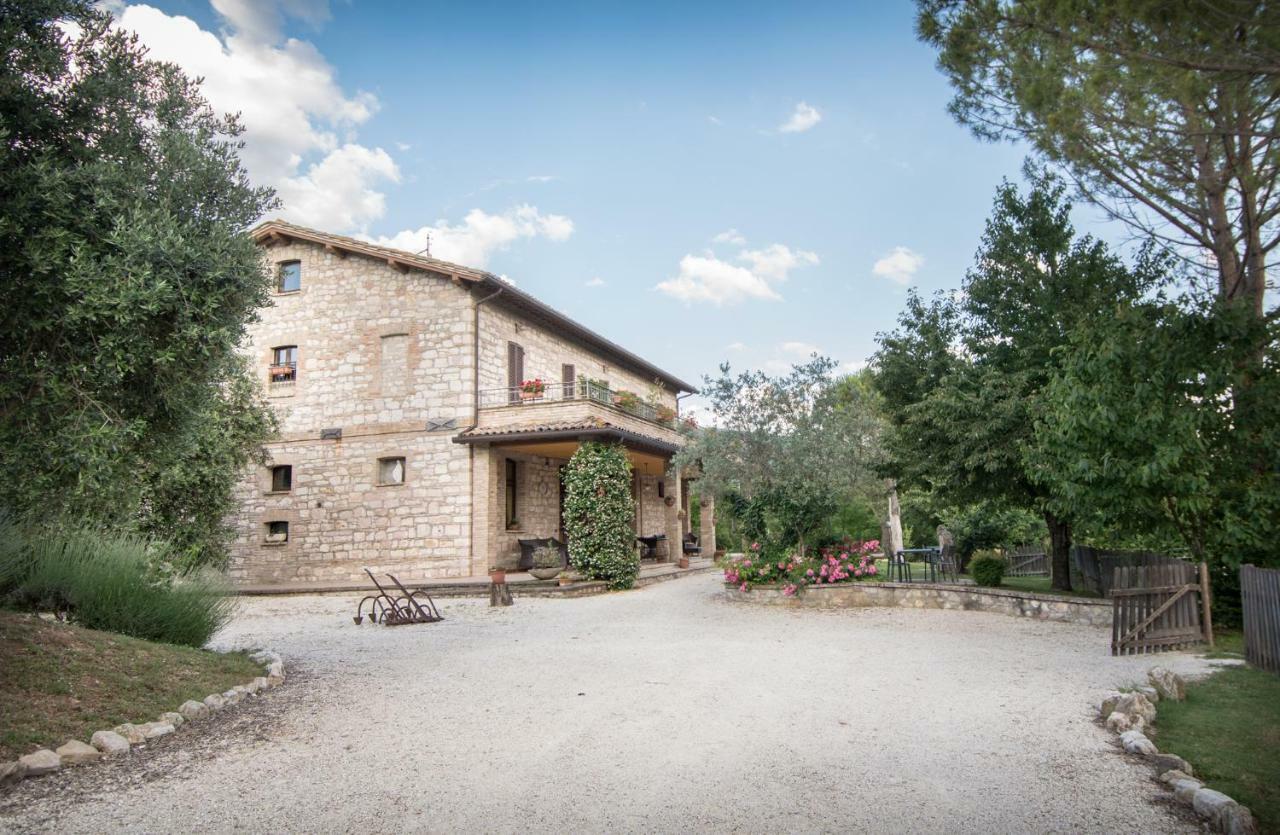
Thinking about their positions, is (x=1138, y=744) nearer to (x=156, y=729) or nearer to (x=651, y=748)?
(x=651, y=748)

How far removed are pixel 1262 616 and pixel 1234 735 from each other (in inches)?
109

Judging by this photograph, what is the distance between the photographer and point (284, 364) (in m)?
18.4

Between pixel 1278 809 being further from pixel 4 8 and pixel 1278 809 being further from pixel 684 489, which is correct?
pixel 684 489

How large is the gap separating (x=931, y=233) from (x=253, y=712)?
501 inches

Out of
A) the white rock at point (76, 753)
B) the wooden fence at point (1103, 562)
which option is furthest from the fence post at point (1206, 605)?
the white rock at point (76, 753)

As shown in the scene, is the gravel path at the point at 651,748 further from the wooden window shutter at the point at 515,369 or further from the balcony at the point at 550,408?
the wooden window shutter at the point at 515,369

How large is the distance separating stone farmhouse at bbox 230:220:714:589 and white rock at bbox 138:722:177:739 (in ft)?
34.1

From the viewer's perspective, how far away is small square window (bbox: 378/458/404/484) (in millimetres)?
16953

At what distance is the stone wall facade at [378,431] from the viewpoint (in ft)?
53.8

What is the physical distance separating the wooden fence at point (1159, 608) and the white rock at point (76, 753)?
345 inches

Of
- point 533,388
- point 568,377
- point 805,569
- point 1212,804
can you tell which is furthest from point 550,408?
point 1212,804

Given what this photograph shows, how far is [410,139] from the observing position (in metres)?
11.6

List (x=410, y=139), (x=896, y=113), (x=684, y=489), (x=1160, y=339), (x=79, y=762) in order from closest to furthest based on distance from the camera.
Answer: (x=79, y=762) → (x=1160, y=339) → (x=896, y=113) → (x=410, y=139) → (x=684, y=489)

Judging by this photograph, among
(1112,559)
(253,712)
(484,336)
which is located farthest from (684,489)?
(253,712)
